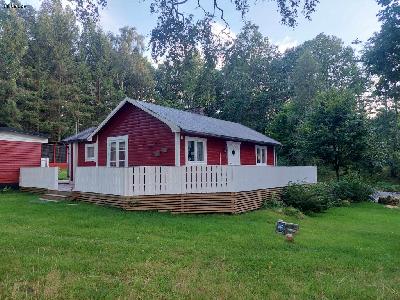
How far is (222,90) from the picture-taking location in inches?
1692

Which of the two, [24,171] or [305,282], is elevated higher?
[24,171]

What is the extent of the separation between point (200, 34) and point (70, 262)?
4.82 m

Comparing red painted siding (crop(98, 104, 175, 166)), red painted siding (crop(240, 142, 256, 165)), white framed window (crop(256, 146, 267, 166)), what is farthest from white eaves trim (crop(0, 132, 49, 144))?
white framed window (crop(256, 146, 267, 166))

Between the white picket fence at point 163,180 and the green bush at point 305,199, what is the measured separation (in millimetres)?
2893

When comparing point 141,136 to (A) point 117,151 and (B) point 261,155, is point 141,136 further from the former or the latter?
(B) point 261,155

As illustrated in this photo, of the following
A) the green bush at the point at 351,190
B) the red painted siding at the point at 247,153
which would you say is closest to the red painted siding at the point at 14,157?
the red painted siding at the point at 247,153

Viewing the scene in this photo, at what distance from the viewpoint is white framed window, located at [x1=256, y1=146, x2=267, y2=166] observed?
73.0ft

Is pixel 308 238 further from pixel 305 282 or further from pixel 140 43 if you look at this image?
pixel 140 43

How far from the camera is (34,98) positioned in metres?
38.3

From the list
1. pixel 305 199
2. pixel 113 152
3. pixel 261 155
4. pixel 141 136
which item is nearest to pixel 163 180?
pixel 141 136

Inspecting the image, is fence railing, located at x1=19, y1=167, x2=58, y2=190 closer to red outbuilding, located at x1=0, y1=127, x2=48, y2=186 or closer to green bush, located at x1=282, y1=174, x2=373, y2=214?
red outbuilding, located at x1=0, y1=127, x2=48, y2=186

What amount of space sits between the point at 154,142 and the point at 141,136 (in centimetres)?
101

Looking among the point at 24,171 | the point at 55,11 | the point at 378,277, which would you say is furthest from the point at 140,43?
the point at 378,277

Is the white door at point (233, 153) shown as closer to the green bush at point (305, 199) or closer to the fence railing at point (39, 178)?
the green bush at point (305, 199)
